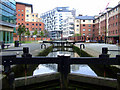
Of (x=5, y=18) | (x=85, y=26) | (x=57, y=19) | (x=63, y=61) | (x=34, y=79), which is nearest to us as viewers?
(x=63, y=61)

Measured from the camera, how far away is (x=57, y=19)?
14575 centimetres

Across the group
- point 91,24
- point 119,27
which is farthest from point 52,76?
point 91,24

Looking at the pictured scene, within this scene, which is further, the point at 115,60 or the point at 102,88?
the point at 102,88

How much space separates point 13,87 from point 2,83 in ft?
1.46

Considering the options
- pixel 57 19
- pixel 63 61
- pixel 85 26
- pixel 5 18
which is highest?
pixel 57 19

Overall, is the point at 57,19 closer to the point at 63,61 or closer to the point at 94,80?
the point at 94,80

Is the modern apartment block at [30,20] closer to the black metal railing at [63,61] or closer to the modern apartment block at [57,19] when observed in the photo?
the modern apartment block at [57,19]

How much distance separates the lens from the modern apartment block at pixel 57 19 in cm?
14350

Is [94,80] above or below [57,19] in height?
below

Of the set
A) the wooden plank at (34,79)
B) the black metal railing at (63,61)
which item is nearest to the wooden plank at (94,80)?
the wooden plank at (34,79)

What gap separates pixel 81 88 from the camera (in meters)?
6.31

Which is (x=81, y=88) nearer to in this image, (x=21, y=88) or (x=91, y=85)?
(x=91, y=85)

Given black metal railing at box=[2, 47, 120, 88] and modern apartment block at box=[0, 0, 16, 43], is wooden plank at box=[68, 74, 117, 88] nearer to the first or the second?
black metal railing at box=[2, 47, 120, 88]

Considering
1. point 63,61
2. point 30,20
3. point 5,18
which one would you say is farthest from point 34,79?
point 30,20
